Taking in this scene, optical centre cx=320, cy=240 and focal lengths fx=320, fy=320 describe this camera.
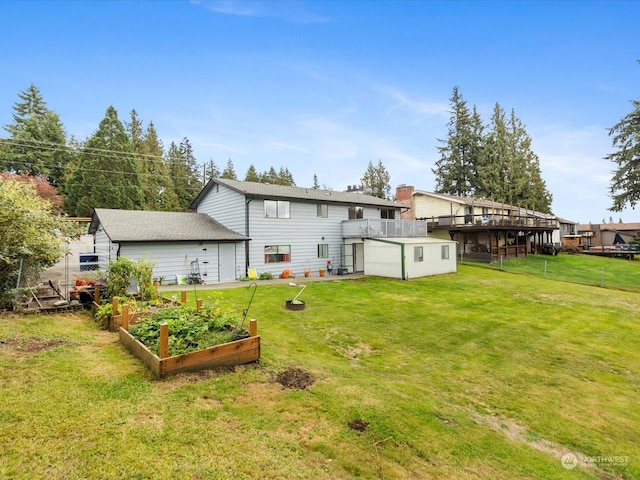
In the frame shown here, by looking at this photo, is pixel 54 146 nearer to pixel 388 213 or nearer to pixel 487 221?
pixel 388 213

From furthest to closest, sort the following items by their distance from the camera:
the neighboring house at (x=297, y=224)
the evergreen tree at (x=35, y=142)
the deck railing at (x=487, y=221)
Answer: the evergreen tree at (x=35, y=142), the deck railing at (x=487, y=221), the neighboring house at (x=297, y=224)

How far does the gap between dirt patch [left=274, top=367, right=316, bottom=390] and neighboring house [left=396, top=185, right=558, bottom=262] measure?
23366mm

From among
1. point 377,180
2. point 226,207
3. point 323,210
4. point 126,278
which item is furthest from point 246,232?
point 377,180

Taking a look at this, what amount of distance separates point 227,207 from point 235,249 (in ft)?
10.7

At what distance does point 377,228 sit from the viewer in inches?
868

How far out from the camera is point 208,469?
3084mm

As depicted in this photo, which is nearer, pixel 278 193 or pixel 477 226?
pixel 278 193

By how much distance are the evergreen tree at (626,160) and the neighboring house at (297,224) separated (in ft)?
82.2

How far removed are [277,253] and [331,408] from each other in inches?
633

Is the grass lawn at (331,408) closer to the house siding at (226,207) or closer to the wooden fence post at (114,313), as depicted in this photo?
the wooden fence post at (114,313)

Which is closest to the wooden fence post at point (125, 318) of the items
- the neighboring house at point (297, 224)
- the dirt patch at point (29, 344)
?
the dirt patch at point (29, 344)

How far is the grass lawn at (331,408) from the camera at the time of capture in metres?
3.30

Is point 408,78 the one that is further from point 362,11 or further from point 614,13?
point 614,13

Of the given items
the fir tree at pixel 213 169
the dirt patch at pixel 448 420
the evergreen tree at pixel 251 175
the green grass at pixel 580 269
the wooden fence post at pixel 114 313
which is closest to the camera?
the dirt patch at pixel 448 420
